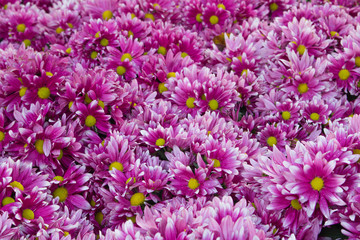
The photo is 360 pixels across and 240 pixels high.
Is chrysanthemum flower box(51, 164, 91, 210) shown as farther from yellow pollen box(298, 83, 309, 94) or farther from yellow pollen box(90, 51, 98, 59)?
yellow pollen box(298, 83, 309, 94)

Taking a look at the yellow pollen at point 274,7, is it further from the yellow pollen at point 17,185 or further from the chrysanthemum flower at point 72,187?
the yellow pollen at point 17,185

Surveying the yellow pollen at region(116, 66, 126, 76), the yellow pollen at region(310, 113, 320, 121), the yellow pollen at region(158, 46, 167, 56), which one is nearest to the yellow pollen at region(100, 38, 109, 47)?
the yellow pollen at region(116, 66, 126, 76)

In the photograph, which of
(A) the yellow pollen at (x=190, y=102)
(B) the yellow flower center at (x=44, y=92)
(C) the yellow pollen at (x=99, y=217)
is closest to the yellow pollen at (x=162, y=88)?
(A) the yellow pollen at (x=190, y=102)

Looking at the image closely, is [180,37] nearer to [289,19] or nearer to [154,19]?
[154,19]

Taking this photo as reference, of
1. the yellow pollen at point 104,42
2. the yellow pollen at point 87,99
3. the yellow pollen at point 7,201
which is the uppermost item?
the yellow pollen at point 104,42

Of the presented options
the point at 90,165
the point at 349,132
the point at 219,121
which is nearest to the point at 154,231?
the point at 90,165

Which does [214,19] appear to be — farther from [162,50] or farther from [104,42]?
[104,42]

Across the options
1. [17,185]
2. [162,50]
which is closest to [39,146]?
[17,185]
